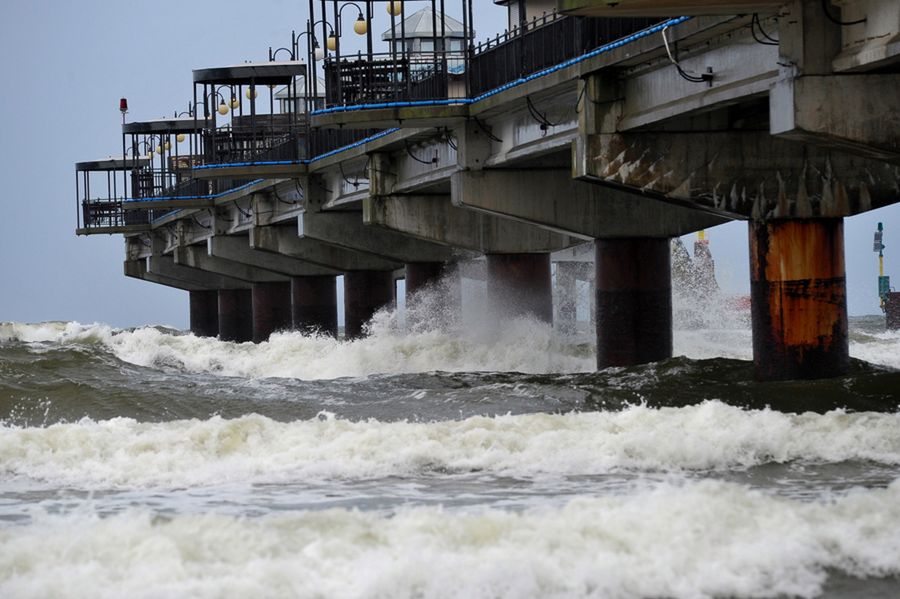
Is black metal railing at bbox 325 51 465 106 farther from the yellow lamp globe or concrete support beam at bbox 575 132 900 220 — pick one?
concrete support beam at bbox 575 132 900 220

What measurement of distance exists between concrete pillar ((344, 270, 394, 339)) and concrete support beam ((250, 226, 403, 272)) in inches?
12.1

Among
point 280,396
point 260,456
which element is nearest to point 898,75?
point 260,456

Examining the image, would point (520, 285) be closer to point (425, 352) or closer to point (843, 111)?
point (425, 352)

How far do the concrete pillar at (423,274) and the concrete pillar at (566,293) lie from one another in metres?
29.4

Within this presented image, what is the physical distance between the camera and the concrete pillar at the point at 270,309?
71.6 m

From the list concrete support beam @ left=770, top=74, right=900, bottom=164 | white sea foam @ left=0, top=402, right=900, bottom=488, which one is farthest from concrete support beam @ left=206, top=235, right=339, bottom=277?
concrete support beam @ left=770, top=74, right=900, bottom=164

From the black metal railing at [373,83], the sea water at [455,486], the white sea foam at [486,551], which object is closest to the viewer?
the white sea foam at [486,551]

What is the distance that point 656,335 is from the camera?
110 feet

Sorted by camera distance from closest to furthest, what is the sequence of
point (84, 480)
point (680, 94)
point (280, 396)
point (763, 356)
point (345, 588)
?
1. point (345, 588)
2. point (84, 480)
3. point (680, 94)
4. point (763, 356)
5. point (280, 396)

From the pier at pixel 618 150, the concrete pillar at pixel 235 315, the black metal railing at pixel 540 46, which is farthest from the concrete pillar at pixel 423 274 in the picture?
the concrete pillar at pixel 235 315

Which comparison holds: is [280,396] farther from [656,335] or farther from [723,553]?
[723,553]

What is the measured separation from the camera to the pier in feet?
64.4

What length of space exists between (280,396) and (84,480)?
1046 cm

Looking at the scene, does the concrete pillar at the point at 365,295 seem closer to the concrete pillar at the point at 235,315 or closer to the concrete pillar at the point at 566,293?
the concrete pillar at the point at 566,293
